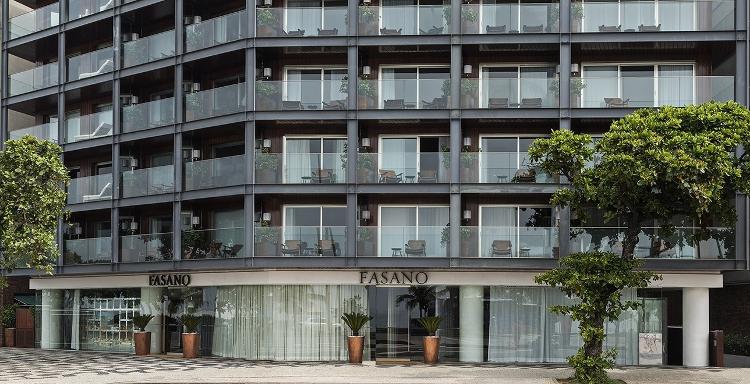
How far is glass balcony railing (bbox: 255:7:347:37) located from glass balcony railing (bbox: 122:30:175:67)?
4.37 meters

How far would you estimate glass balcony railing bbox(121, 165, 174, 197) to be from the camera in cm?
3247

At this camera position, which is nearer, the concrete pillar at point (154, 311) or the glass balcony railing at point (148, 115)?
the glass balcony railing at point (148, 115)

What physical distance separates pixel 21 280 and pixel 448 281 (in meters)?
22.5

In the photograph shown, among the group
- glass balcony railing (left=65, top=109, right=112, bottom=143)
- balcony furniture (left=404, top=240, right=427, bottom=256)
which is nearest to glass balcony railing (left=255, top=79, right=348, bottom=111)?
balcony furniture (left=404, top=240, right=427, bottom=256)

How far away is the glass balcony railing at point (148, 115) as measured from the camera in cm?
3291

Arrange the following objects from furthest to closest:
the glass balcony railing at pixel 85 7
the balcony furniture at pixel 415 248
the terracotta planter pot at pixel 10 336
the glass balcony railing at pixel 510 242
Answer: the terracotta planter pot at pixel 10 336
the glass balcony railing at pixel 85 7
the balcony furniture at pixel 415 248
the glass balcony railing at pixel 510 242

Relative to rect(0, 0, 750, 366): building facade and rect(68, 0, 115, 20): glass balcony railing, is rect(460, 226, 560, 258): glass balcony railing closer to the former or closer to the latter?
rect(0, 0, 750, 366): building facade

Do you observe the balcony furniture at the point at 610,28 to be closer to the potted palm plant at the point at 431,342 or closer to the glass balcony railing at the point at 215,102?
the potted palm plant at the point at 431,342

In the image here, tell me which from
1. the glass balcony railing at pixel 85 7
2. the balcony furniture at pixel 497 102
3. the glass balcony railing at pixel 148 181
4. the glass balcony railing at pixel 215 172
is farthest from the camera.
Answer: the glass balcony railing at pixel 85 7

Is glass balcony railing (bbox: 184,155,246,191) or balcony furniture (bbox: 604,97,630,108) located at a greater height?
balcony furniture (bbox: 604,97,630,108)

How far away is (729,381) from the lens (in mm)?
24234

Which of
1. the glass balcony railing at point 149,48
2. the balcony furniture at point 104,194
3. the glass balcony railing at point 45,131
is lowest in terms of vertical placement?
the balcony furniture at point 104,194

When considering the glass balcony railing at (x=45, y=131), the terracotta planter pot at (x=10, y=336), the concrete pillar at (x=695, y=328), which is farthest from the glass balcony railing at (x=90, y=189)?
the concrete pillar at (x=695, y=328)

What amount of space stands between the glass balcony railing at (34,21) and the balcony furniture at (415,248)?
59.7 feet
